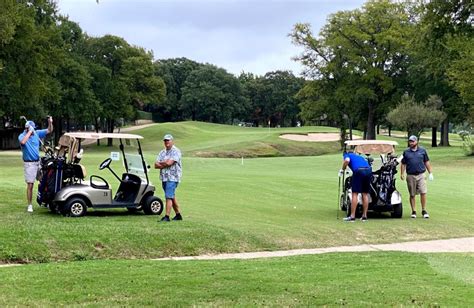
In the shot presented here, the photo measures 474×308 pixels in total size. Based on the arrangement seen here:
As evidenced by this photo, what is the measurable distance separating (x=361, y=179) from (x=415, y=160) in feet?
6.39

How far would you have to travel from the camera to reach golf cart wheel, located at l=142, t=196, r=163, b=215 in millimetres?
12664

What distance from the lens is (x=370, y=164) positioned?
14.1 metres

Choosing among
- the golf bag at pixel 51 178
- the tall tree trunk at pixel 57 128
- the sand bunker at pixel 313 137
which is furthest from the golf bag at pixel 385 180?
the tall tree trunk at pixel 57 128

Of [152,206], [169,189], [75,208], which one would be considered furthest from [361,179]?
[75,208]

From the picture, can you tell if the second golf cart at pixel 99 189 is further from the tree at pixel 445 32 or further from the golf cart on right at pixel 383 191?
the tree at pixel 445 32

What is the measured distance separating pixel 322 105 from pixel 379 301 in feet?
184

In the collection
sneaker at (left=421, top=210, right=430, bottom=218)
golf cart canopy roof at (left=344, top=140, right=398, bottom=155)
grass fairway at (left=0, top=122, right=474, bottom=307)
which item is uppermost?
golf cart canopy roof at (left=344, top=140, right=398, bottom=155)

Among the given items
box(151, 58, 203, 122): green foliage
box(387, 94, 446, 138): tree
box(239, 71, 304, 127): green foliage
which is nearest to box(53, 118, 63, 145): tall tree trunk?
box(387, 94, 446, 138): tree

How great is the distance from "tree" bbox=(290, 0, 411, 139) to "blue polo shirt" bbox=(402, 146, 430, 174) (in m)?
42.1

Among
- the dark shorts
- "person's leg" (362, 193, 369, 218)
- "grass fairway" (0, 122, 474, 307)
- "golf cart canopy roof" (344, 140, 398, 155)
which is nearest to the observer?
"grass fairway" (0, 122, 474, 307)

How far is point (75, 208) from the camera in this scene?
38.4 feet

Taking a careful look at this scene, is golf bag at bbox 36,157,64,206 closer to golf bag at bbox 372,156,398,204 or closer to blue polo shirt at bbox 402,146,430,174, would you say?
golf bag at bbox 372,156,398,204

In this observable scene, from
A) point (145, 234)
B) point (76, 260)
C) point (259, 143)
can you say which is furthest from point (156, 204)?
point (259, 143)

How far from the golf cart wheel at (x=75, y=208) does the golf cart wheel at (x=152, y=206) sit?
1441 millimetres
